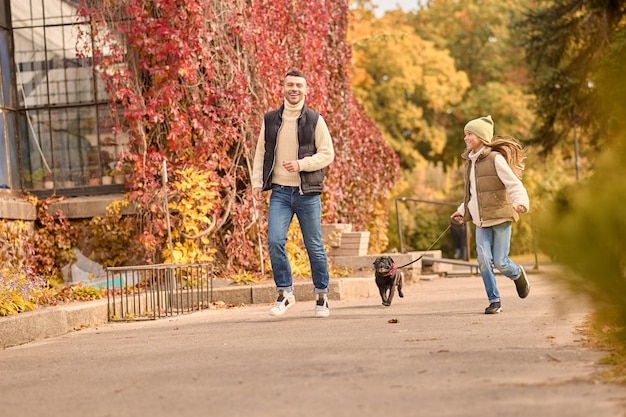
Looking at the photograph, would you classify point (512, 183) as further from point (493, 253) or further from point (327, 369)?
point (327, 369)

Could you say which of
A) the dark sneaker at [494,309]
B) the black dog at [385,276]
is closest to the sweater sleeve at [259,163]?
the black dog at [385,276]

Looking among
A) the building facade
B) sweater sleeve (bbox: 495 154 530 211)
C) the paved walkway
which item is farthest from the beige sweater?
the building facade

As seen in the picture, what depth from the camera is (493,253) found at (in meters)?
9.66

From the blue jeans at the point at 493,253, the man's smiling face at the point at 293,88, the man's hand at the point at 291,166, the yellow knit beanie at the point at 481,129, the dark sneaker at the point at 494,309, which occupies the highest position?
the man's smiling face at the point at 293,88

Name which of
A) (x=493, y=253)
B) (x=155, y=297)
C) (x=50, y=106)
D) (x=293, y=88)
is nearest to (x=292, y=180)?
(x=293, y=88)

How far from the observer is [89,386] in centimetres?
594

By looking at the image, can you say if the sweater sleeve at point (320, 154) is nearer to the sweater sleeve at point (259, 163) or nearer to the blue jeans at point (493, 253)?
the sweater sleeve at point (259, 163)

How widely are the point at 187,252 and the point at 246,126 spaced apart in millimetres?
1682

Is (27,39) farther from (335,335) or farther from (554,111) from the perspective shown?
(554,111)

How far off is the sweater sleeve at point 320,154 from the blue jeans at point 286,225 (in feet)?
0.89

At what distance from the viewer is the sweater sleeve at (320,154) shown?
30.6 feet

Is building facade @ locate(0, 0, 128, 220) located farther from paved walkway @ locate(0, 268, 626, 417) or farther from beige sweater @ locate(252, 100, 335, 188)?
paved walkway @ locate(0, 268, 626, 417)

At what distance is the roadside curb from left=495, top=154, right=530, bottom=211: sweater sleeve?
118 inches

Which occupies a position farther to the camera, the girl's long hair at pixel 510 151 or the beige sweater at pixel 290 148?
the girl's long hair at pixel 510 151
